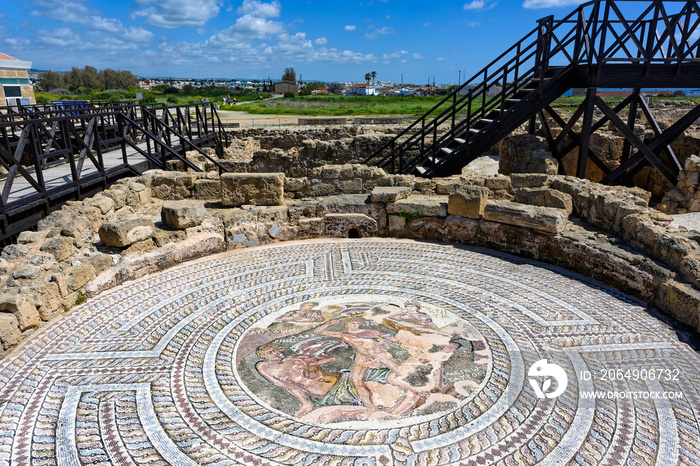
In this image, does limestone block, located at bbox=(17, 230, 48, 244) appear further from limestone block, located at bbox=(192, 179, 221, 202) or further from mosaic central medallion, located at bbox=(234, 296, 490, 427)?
mosaic central medallion, located at bbox=(234, 296, 490, 427)

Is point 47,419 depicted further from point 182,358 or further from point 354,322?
point 354,322

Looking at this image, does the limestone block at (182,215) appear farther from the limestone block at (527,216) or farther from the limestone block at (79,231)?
the limestone block at (527,216)

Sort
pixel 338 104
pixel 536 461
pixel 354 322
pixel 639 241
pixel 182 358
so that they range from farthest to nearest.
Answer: pixel 338 104
pixel 639 241
pixel 354 322
pixel 182 358
pixel 536 461

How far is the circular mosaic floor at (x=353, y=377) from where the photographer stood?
123 inches

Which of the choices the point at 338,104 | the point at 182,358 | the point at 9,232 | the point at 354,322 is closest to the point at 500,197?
the point at 354,322

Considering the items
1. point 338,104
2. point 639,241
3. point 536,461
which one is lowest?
point 536,461

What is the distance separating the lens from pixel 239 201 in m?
7.93

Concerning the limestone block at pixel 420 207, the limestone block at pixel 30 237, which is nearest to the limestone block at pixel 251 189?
the limestone block at pixel 420 207

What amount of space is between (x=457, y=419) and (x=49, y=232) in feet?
19.0

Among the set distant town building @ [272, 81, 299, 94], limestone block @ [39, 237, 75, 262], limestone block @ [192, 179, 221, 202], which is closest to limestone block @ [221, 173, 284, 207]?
limestone block @ [192, 179, 221, 202]

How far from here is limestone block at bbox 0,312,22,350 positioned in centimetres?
415

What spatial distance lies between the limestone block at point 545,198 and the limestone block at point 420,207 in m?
1.39

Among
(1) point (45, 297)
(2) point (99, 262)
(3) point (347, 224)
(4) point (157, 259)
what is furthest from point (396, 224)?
(1) point (45, 297)

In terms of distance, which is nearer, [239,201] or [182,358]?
[182,358]
